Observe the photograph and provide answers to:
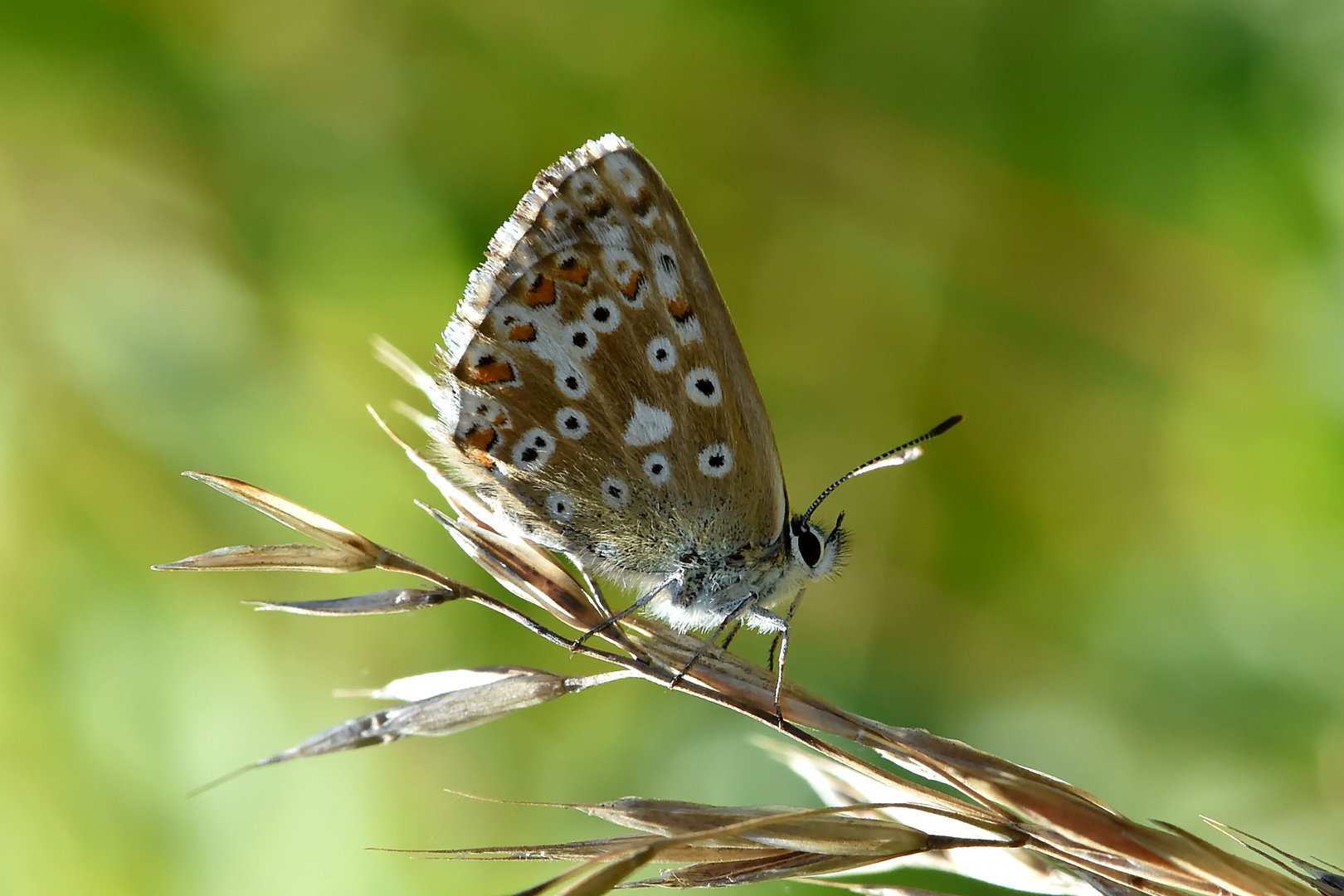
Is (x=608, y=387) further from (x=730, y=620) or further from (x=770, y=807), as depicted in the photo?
(x=770, y=807)

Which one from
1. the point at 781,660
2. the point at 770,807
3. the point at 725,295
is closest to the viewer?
the point at 770,807

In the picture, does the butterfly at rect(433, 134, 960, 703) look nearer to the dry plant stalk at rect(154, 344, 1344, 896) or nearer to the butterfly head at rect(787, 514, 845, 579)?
the butterfly head at rect(787, 514, 845, 579)

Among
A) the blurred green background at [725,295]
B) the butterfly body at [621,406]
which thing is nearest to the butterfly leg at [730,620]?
the butterfly body at [621,406]

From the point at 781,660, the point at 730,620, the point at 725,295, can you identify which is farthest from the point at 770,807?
the point at 725,295

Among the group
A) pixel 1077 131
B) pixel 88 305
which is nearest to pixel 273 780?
pixel 88 305

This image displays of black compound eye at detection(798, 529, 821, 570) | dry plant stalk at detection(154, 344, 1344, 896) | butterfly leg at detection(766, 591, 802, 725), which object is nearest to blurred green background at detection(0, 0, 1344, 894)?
butterfly leg at detection(766, 591, 802, 725)

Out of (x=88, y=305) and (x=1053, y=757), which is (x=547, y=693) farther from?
(x=88, y=305)

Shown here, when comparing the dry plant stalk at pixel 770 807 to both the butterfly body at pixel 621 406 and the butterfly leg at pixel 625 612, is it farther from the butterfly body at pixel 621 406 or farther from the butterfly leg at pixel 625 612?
the butterfly body at pixel 621 406
